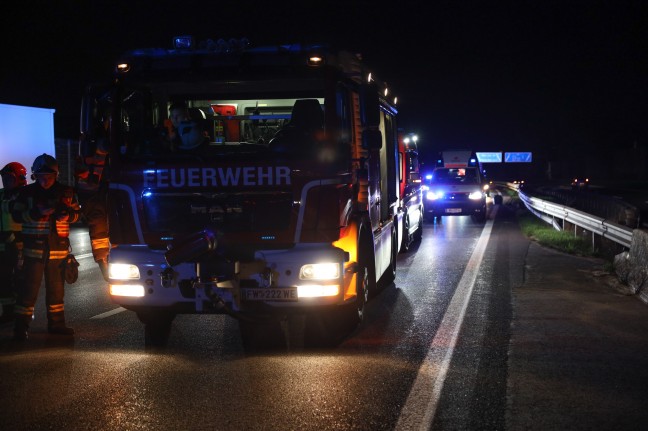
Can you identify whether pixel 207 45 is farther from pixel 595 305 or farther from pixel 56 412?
pixel 595 305

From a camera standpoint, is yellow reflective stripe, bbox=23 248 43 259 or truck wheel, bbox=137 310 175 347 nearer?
truck wheel, bbox=137 310 175 347

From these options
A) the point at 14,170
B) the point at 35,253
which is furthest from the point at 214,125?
the point at 14,170

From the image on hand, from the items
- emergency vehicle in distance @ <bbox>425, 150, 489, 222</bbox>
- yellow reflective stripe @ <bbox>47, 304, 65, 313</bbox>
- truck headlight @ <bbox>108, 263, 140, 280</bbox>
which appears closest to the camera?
truck headlight @ <bbox>108, 263, 140, 280</bbox>

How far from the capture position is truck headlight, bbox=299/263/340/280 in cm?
682

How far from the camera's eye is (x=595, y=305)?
9359 millimetres

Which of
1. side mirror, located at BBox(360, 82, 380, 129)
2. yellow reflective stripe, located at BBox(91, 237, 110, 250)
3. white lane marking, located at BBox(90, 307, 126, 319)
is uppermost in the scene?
side mirror, located at BBox(360, 82, 380, 129)

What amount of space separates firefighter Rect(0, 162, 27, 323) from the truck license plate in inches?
115

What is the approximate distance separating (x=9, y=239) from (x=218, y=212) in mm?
2852

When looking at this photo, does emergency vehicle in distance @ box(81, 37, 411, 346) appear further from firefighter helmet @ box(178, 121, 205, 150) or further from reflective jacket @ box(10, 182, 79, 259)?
reflective jacket @ box(10, 182, 79, 259)

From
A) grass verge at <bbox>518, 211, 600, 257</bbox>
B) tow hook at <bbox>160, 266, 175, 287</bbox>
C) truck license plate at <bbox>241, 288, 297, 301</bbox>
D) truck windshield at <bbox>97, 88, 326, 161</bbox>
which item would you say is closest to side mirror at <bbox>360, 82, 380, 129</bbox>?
truck windshield at <bbox>97, 88, 326, 161</bbox>

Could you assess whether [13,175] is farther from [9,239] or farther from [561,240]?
[561,240]

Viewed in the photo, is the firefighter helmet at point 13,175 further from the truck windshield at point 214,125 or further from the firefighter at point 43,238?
the truck windshield at point 214,125

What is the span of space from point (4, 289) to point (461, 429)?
5.68 m

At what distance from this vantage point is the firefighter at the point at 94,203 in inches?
308
